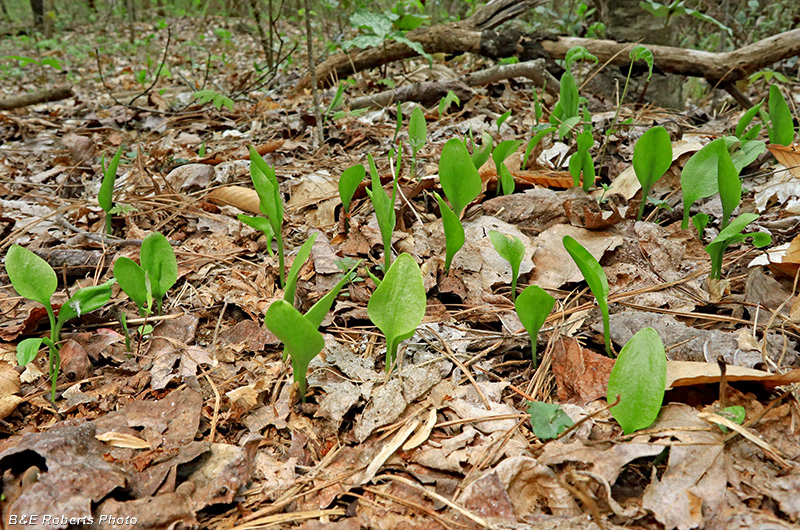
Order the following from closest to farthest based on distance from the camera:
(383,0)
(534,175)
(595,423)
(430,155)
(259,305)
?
(595,423) → (259,305) → (534,175) → (430,155) → (383,0)

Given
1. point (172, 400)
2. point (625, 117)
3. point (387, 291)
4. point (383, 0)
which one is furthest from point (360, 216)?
point (383, 0)

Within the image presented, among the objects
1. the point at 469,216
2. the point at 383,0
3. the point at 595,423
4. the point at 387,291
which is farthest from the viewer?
the point at 383,0

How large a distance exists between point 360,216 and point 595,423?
132cm

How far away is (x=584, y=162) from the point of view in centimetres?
208

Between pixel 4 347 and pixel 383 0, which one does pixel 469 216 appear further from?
pixel 383 0

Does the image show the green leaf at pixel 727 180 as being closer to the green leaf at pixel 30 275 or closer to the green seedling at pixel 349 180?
the green seedling at pixel 349 180

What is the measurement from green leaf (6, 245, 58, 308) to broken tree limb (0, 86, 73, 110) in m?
3.48

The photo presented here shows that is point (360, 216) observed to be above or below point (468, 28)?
below

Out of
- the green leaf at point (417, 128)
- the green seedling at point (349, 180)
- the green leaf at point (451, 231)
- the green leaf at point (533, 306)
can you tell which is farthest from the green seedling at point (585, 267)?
the green leaf at point (417, 128)

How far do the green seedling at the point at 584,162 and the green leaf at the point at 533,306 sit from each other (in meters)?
1.02

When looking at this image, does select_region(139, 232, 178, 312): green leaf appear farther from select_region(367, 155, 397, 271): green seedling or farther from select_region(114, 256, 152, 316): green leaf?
select_region(367, 155, 397, 271): green seedling

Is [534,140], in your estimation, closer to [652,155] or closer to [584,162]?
[584,162]

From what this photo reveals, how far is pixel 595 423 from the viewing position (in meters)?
1.13

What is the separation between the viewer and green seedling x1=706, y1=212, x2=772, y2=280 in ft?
4.49
